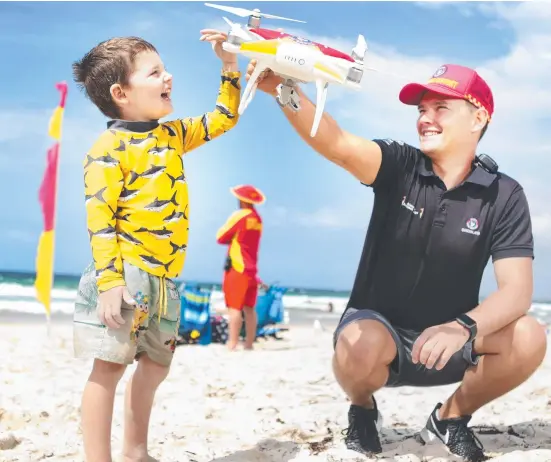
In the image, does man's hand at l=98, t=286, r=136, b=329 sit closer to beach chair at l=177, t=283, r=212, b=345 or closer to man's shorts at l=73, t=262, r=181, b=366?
man's shorts at l=73, t=262, r=181, b=366

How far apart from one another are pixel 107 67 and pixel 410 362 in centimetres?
152

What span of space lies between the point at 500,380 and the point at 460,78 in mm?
1125

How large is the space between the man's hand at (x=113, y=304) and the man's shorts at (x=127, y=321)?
35mm

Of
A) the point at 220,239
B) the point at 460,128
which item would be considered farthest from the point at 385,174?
the point at 220,239

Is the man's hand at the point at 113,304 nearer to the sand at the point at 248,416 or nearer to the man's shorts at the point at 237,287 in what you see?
the sand at the point at 248,416

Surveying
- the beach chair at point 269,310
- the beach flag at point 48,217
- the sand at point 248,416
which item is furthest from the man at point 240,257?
the sand at point 248,416

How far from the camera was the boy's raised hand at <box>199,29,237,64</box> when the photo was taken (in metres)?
2.45

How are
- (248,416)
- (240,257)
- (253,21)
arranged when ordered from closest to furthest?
(253,21)
(248,416)
(240,257)

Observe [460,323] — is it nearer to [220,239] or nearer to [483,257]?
[483,257]

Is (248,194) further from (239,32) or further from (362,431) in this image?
(239,32)

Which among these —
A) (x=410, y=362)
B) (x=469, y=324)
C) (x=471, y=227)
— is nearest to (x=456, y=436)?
(x=410, y=362)

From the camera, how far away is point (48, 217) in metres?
6.04

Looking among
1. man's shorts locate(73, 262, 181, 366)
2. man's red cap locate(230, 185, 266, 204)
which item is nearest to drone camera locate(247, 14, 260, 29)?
man's shorts locate(73, 262, 181, 366)

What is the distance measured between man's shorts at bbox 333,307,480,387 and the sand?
0.26 meters
